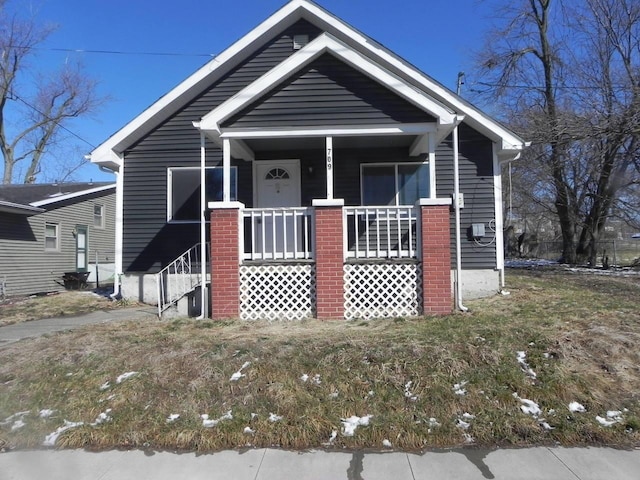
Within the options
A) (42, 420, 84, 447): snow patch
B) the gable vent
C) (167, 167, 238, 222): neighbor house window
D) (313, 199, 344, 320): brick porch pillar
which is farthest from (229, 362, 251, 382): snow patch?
the gable vent

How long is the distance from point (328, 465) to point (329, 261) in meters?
4.40

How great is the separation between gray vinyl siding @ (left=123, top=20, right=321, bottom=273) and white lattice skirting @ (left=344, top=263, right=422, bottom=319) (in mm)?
3982

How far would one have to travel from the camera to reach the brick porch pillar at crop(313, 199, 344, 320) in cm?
787

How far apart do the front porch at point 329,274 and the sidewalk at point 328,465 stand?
4.05m

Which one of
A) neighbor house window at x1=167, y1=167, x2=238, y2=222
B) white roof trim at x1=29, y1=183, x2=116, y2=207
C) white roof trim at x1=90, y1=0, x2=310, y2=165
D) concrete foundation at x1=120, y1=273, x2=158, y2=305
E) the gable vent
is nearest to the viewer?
white roof trim at x1=90, y1=0, x2=310, y2=165

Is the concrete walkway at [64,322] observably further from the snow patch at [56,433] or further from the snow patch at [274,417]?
the snow patch at [274,417]

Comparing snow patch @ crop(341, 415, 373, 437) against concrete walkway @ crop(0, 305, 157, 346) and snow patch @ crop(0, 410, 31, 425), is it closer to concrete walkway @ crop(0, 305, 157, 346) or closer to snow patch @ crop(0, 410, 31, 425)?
snow patch @ crop(0, 410, 31, 425)

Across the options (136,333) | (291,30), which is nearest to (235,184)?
(291,30)

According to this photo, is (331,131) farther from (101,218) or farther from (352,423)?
(101,218)

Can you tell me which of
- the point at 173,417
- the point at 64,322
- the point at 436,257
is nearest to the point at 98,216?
the point at 64,322

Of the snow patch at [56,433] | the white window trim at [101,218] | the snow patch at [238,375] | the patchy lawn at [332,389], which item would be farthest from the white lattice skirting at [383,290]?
the white window trim at [101,218]

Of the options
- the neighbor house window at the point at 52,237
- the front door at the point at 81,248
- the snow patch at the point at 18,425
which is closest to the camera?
the snow patch at the point at 18,425

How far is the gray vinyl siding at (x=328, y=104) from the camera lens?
842cm

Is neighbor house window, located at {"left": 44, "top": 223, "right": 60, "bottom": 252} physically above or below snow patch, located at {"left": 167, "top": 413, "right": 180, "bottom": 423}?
above
